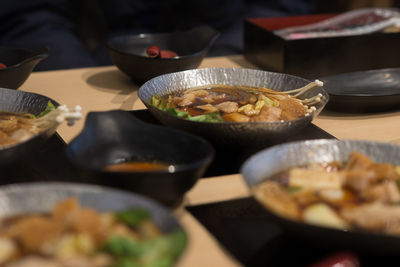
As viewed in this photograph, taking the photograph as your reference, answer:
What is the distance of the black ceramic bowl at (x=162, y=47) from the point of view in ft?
6.16

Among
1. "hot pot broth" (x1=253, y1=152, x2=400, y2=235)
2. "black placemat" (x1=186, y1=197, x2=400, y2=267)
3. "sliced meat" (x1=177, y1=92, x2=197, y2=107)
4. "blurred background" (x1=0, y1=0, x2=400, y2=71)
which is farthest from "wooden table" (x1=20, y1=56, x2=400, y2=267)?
"blurred background" (x1=0, y1=0, x2=400, y2=71)

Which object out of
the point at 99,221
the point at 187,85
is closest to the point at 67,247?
the point at 99,221

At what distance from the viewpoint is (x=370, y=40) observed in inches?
85.7

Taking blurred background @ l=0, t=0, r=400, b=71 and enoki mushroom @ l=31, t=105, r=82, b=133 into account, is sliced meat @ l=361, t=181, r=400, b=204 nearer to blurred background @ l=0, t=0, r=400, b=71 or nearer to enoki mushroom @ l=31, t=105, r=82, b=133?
enoki mushroom @ l=31, t=105, r=82, b=133

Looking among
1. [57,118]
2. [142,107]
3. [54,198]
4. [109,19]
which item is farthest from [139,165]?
[109,19]

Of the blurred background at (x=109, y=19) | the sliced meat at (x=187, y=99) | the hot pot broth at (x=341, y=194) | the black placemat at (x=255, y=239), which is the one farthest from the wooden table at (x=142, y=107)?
the blurred background at (x=109, y=19)

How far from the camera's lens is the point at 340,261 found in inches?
34.6

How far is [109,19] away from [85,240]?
2.93 metres

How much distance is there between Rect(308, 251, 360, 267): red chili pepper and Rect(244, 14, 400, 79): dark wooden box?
126 centimetres

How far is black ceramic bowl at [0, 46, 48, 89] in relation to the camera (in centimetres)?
168

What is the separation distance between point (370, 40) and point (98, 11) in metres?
2.01

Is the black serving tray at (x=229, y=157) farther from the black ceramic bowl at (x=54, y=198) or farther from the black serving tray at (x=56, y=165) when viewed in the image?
the black ceramic bowl at (x=54, y=198)

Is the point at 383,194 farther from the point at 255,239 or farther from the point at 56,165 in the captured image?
the point at 56,165

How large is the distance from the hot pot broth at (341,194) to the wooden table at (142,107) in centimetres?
13
